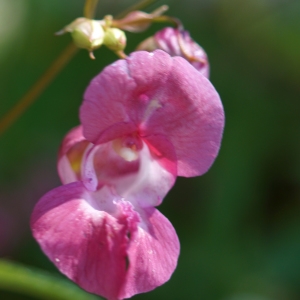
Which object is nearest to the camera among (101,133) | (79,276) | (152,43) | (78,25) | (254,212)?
(79,276)

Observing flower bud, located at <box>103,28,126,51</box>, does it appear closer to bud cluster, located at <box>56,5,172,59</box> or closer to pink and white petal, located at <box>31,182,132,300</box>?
bud cluster, located at <box>56,5,172,59</box>

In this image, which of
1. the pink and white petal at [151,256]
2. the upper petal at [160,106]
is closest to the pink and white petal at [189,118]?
the upper petal at [160,106]

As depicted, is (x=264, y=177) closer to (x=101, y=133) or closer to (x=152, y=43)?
(x=152, y=43)

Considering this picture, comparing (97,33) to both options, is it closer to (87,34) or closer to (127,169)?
(87,34)

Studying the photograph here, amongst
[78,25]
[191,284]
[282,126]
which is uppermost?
[78,25]

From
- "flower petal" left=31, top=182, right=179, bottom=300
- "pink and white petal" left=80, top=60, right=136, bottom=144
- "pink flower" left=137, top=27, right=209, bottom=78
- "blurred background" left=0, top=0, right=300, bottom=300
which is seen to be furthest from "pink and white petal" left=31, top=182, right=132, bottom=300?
"blurred background" left=0, top=0, right=300, bottom=300

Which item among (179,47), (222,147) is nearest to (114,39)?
(179,47)

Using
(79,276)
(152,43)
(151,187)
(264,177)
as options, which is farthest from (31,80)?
(79,276)

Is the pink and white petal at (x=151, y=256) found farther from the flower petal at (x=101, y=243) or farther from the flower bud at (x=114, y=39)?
the flower bud at (x=114, y=39)
